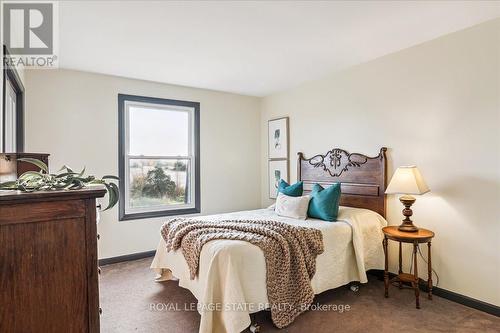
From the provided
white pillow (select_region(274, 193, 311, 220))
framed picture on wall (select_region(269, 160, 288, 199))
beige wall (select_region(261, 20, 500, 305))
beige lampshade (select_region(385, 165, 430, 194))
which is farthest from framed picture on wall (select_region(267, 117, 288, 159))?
beige lampshade (select_region(385, 165, 430, 194))

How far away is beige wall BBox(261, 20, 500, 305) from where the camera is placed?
2.53 metres

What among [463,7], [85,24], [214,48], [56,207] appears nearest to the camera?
[56,207]

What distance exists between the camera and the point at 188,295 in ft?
9.58

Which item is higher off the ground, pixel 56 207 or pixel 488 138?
pixel 488 138

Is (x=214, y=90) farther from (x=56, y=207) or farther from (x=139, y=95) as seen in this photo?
(x=56, y=207)

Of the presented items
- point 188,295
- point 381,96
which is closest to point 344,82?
point 381,96

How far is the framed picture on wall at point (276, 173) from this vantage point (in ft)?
15.4

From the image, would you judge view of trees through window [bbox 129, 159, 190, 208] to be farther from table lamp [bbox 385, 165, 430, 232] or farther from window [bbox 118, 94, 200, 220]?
table lamp [bbox 385, 165, 430, 232]

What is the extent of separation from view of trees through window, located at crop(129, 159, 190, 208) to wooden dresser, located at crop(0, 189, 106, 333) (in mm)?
2998

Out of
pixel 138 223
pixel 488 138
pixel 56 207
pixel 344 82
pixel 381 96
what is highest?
pixel 344 82

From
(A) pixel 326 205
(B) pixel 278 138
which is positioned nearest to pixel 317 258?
(A) pixel 326 205

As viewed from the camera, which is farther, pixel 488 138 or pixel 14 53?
pixel 14 53

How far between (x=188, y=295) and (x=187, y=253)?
0.65 metres

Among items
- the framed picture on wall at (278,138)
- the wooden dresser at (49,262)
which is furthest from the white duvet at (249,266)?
the framed picture on wall at (278,138)
